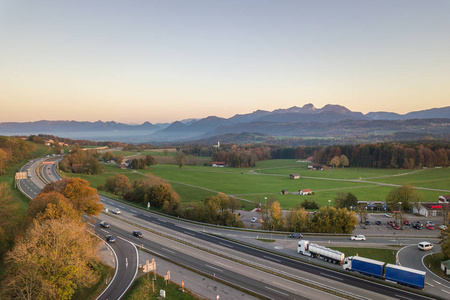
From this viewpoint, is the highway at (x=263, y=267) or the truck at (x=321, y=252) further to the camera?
the truck at (x=321, y=252)

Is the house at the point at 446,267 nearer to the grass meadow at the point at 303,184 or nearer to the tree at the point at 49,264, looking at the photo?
the grass meadow at the point at 303,184

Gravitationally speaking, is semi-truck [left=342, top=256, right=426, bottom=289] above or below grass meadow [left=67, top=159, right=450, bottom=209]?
above

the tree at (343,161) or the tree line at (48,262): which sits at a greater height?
the tree line at (48,262)

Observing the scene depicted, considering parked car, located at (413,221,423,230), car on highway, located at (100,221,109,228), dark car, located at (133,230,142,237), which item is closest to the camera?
dark car, located at (133,230,142,237)

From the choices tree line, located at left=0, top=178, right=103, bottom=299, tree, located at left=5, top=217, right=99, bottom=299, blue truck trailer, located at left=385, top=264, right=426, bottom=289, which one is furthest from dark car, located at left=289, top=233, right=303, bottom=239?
tree, located at left=5, top=217, right=99, bottom=299

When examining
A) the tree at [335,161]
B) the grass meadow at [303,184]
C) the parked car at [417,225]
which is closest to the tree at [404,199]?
the grass meadow at [303,184]

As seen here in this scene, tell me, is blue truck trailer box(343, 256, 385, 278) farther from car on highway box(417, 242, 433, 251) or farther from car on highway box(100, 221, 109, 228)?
car on highway box(100, 221, 109, 228)
